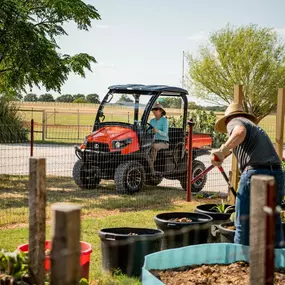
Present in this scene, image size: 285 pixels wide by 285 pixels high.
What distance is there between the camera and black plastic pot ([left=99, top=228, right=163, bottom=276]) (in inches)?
203

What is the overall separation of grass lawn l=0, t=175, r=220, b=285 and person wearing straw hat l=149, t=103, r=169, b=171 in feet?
2.72

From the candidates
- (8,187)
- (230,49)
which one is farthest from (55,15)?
(230,49)

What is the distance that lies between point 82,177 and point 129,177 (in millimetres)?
1062

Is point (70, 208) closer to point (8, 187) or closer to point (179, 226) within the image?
point (179, 226)

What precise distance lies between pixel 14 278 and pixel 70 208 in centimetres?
108

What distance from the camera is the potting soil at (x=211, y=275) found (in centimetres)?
440

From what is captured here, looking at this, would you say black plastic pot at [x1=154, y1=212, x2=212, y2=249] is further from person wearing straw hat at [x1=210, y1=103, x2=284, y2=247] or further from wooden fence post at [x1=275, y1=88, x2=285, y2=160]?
wooden fence post at [x1=275, y1=88, x2=285, y2=160]

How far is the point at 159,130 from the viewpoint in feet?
36.0

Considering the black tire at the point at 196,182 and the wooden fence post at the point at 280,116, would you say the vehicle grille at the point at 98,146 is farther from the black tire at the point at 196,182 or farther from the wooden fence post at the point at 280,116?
the wooden fence post at the point at 280,116

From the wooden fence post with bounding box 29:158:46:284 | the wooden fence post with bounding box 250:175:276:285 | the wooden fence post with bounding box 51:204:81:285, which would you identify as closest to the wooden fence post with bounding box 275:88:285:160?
the wooden fence post with bounding box 29:158:46:284

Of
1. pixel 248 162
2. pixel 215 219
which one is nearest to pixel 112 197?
pixel 215 219

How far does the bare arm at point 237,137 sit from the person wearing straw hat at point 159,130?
5.79 metres

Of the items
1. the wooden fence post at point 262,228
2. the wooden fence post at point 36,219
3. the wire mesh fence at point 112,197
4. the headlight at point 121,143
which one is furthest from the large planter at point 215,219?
the headlight at point 121,143

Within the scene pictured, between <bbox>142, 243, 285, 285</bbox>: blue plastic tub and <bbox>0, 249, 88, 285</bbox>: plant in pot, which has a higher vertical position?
<bbox>0, 249, 88, 285</bbox>: plant in pot
